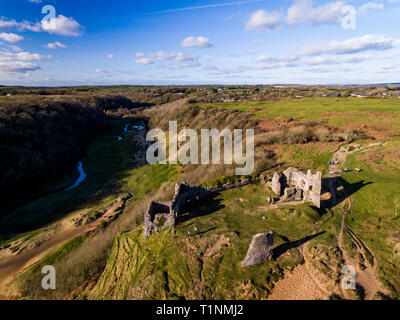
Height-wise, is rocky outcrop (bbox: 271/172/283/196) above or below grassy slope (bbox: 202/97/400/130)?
below

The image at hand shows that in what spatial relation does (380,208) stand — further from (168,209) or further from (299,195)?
(168,209)

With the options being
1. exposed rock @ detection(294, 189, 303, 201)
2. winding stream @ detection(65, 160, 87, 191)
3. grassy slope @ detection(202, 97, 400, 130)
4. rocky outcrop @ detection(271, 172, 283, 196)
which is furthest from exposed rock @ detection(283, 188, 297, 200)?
winding stream @ detection(65, 160, 87, 191)

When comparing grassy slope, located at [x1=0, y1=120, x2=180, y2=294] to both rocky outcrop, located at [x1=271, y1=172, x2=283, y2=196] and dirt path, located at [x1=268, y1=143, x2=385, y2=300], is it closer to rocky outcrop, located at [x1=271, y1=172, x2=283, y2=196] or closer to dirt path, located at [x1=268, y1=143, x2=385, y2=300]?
rocky outcrop, located at [x1=271, y1=172, x2=283, y2=196]

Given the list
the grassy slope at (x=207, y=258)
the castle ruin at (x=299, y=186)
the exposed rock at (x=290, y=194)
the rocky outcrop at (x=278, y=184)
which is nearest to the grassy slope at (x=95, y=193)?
the grassy slope at (x=207, y=258)

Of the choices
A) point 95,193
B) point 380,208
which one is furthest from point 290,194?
point 95,193

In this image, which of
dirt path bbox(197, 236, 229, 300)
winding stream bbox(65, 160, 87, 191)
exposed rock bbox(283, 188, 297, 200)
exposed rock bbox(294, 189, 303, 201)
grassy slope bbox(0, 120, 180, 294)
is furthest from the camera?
winding stream bbox(65, 160, 87, 191)

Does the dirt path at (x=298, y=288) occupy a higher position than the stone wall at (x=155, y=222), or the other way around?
the stone wall at (x=155, y=222)

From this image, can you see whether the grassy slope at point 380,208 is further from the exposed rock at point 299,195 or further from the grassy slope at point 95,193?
the grassy slope at point 95,193

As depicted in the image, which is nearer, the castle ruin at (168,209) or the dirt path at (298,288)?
the dirt path at (298,288)
